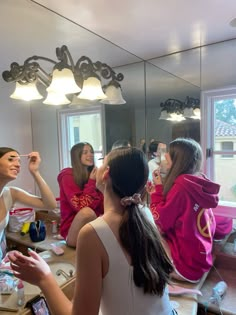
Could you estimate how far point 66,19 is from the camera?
139cm

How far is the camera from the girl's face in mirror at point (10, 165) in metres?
0.99

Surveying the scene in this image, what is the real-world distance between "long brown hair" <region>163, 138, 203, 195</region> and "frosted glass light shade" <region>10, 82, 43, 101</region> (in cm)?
94

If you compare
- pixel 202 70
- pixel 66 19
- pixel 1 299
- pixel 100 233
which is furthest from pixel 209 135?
pixel 1 299

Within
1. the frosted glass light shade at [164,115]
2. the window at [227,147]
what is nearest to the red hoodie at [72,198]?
the frosted glass light shade at [164,115]

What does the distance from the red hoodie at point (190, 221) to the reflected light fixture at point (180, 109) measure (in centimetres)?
76

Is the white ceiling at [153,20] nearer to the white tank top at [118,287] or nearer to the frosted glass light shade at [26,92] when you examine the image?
the frosted glass light shade at [26,92]

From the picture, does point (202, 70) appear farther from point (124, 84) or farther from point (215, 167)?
point (215, 167)

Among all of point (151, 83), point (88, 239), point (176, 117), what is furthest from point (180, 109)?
point (88, 239)

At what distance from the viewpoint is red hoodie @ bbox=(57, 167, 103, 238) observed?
1.32 metres

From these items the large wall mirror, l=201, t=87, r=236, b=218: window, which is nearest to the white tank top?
the large wall mirror

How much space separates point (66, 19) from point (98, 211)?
3.71ft

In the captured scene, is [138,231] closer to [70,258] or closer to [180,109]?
[70,258]

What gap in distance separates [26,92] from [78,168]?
0.50 metres

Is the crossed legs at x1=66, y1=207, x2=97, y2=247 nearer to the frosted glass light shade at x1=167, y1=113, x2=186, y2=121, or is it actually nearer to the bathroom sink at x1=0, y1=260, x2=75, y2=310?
the bathroom sink at x1=0, y1=260, x2=75, y2=310
